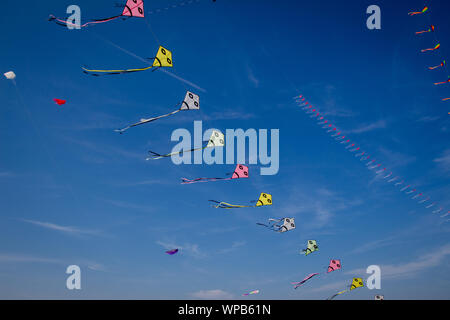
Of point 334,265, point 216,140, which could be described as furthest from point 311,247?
point 216,140

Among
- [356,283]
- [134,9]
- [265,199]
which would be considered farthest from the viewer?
[356,283]

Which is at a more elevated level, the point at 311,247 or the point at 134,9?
the point at 134,9

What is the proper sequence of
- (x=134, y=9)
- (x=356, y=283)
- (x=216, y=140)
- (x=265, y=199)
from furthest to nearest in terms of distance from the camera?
(x=356, y=283)
(x=265, y=199)
(x=216, y=140)
(x=134, y=9)

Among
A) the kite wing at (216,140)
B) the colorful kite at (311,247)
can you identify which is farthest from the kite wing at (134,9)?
the colorful kite at (311,247)

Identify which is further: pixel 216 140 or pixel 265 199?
pixel 265 199

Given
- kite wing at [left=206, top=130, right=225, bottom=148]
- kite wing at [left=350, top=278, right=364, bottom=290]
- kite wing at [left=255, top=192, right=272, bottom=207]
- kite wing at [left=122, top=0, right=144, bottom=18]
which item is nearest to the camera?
kite wing at [left=122, top=0, right=144, bottom=18]

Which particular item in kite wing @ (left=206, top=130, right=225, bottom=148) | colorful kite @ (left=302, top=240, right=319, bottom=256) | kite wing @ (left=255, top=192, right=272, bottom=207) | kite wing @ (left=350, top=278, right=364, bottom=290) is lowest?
kite wing @ (left=350, top=278, right=364, bottom=290)

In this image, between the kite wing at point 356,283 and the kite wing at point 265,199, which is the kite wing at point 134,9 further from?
the kite wing at point 356,283

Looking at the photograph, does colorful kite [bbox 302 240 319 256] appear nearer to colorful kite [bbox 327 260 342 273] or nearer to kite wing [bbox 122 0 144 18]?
colorful kite [bbox 327 260 342 273]

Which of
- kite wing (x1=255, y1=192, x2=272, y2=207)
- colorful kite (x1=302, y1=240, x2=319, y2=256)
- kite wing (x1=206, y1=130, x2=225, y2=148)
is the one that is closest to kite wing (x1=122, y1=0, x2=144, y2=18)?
kite wing (x1=206, y1=130, x2=225, y2=148)

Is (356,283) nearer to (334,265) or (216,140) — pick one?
(334,265)
